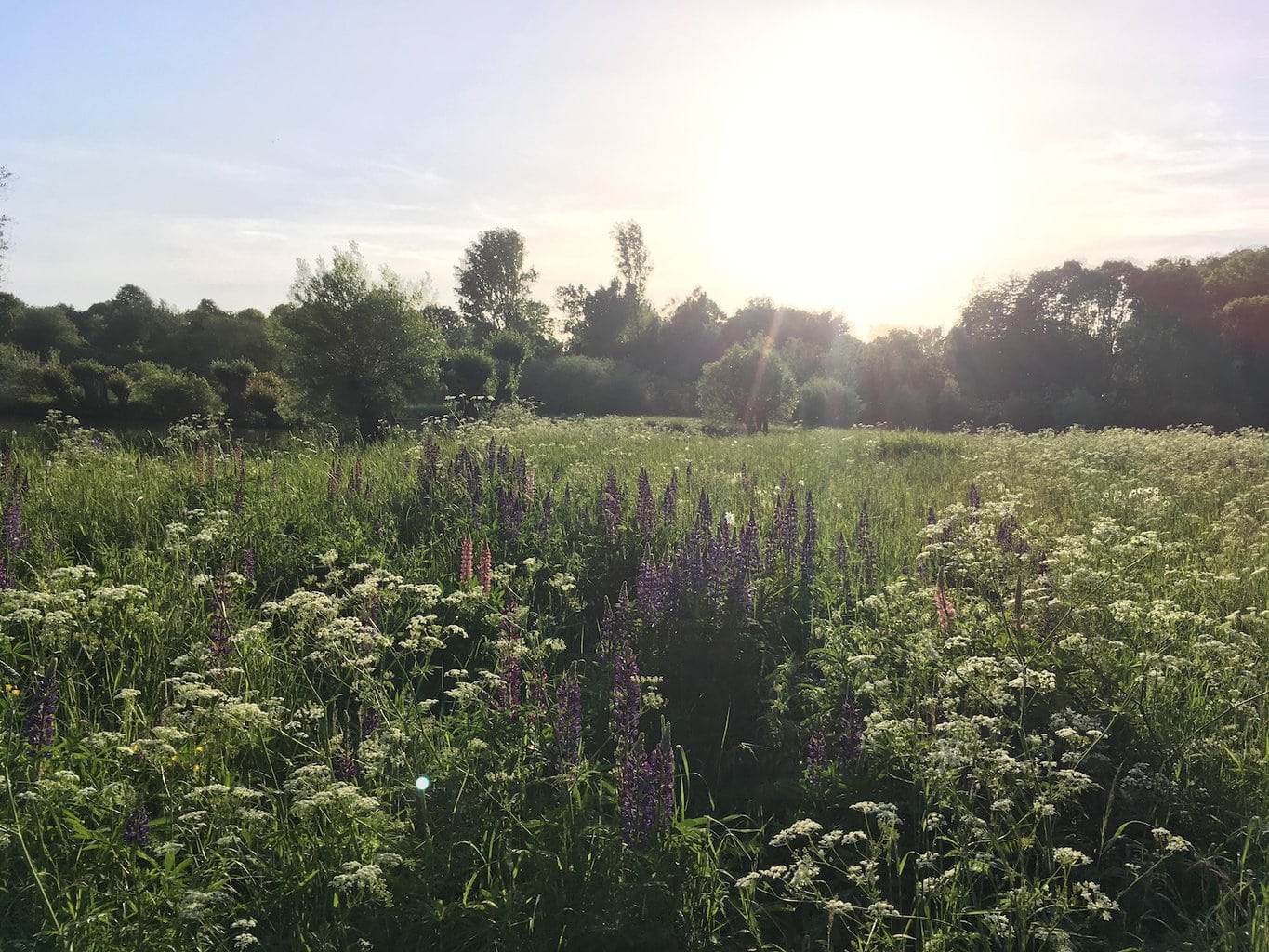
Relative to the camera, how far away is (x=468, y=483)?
726cm

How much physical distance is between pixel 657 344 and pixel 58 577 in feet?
221

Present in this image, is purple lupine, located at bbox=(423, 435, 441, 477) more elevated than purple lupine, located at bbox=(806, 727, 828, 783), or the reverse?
purple lupine, located at bbox=(423, 435, 441, 477)

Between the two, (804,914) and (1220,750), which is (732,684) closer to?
(804,914)

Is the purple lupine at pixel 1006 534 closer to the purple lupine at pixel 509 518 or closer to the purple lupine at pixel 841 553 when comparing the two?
the purple lupine at pixel 841 553

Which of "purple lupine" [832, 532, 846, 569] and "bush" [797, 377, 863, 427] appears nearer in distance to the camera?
"purple lupine" [832, 532, 846, 569]

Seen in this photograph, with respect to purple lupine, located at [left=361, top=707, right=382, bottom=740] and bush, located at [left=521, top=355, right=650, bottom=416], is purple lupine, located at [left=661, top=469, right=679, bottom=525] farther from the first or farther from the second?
bush, located at [left=521, top=355, right=650, bottom=416]

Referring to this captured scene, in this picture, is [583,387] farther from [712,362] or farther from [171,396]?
[171,396]

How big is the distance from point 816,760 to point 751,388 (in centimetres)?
3023

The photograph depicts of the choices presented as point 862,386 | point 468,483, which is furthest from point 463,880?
point 862,386

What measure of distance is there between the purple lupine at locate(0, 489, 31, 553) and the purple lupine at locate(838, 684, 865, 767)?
225 inches

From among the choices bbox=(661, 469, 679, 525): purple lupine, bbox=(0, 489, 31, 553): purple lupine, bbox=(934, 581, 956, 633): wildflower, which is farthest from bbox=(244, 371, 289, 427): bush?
bbox=(934, 581, 956, 633): wildflower

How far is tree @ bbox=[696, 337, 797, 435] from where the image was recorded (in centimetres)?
3278

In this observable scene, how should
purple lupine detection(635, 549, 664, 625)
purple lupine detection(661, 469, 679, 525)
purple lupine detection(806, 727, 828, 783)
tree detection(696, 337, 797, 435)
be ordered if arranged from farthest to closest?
tree detection(696, 337, 797, 435) → purple lupine detection(661, 469, 679, 525) → purple lupine detection(635, 549, 664, 625) → purple lupine detection(806, 727, 828, 783)

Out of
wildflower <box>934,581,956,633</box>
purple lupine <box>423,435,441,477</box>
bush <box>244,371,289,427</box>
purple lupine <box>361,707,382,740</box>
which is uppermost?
bush <box>244,371,289,427</box>
